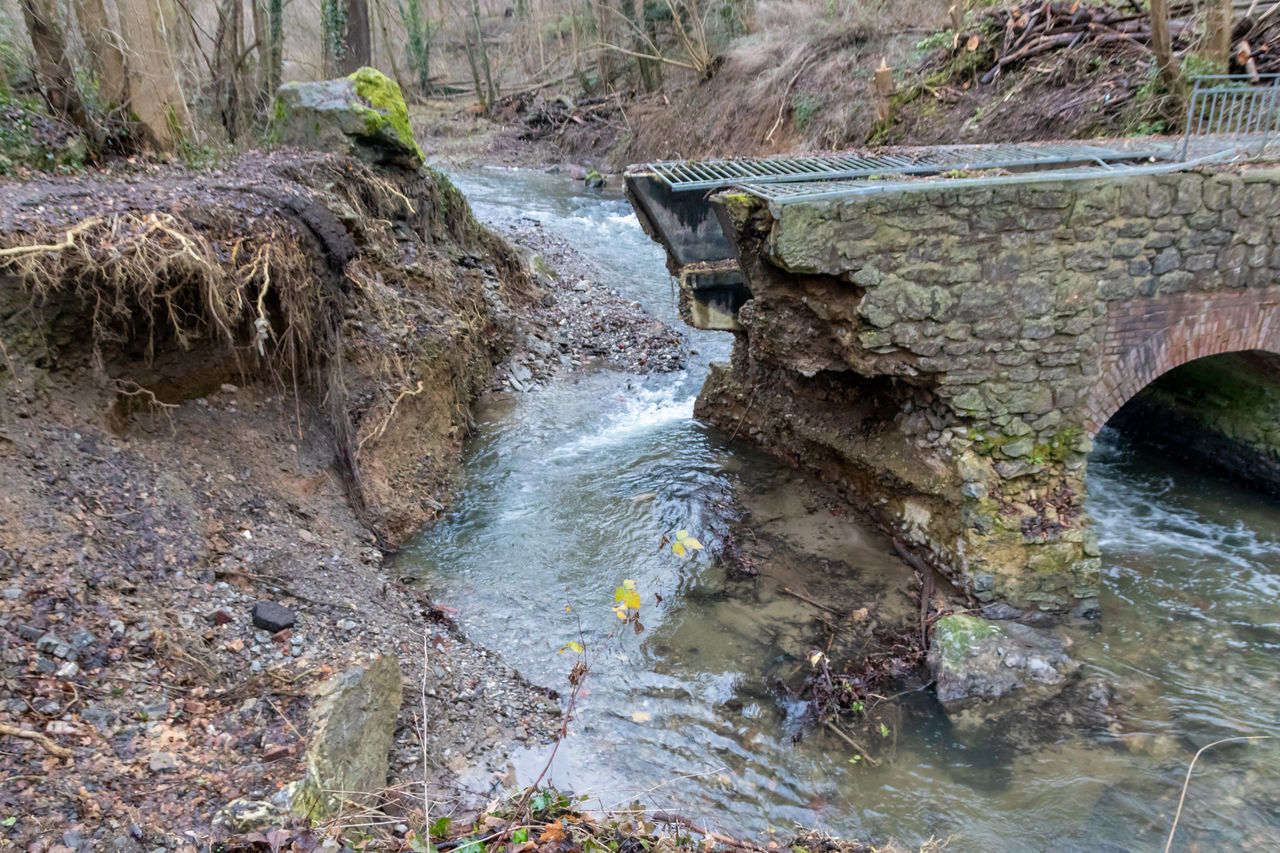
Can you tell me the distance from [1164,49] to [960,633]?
7.85m

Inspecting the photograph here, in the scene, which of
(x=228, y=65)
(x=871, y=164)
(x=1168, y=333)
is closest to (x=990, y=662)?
(x=1168, y=333)

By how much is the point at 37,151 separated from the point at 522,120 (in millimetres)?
20857

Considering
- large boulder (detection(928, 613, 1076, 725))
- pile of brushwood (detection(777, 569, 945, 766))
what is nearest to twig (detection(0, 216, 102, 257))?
pile of brushwood (detection(777, 569, 945, 766))

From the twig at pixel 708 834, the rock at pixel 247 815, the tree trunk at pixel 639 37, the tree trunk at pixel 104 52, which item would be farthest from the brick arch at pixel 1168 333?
the tree trunk at pixel 639 37

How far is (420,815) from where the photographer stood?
321cm

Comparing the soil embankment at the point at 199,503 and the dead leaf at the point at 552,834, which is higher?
the soil embankment at the point at 199,503

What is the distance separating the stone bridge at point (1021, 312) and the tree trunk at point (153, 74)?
527 centimetres

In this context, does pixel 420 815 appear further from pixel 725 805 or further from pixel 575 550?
pixel 575 550

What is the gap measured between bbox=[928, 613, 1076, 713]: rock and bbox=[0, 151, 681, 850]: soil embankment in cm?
252

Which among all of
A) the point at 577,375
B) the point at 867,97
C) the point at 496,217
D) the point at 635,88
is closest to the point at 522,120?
the point at 635,88

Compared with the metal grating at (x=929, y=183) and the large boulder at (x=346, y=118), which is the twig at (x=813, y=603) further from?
the large boulder at (x=346, y=118)

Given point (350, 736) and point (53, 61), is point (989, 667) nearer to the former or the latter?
point (350, 736)

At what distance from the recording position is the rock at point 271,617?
161 inches

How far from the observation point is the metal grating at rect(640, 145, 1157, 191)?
5699 millimetres
